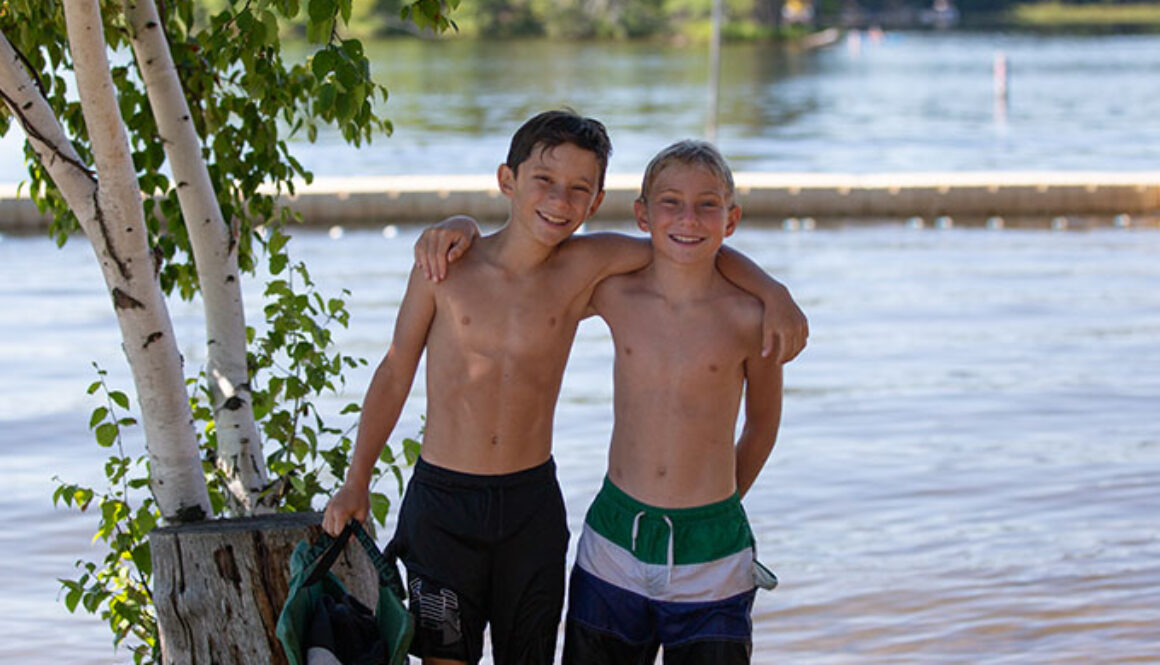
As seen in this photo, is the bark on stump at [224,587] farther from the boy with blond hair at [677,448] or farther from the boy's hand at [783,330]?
the boy's hand at [783,330]

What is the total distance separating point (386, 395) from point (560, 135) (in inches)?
27.3

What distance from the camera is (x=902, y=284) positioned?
14.3 metres

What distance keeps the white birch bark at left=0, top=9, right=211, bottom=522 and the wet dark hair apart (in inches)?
37.3

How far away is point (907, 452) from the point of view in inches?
337

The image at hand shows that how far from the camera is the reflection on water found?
20.4 feet

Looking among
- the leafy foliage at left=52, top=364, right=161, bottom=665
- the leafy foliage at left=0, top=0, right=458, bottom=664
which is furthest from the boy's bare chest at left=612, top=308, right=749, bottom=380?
the leafy foliage at left=52, top=364, right=161, bottom=665

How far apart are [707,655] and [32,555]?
172 inches

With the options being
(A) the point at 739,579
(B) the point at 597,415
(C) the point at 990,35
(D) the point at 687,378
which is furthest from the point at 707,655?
(C) the point at 990,35

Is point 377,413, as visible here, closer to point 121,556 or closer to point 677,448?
point 677,448

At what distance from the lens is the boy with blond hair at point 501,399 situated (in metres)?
3.60

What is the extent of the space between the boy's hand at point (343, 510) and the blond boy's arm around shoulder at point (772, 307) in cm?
94

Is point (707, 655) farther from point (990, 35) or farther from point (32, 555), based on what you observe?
point (990, 35)

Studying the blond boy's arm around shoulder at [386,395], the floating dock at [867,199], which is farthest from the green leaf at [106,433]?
the floating dock at [867,199]

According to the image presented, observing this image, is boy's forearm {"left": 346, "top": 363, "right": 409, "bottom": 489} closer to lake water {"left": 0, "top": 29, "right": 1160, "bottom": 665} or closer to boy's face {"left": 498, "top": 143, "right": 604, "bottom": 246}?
boy's face {"left": 498, "top": 143, "right": 604, "bottom": 246}
